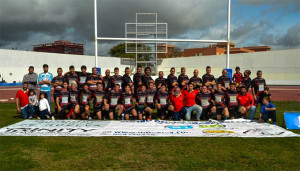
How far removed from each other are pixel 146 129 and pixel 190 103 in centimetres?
192

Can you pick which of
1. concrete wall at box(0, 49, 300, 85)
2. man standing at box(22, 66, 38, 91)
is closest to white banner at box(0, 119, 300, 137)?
man standing at box(22, 66, 38, 91)

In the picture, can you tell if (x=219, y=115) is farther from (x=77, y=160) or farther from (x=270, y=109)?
(x=77, y=160)

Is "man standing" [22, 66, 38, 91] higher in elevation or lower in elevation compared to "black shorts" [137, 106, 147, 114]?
higher

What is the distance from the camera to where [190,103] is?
6918 mm

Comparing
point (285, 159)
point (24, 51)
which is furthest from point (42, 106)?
point (24, 51)

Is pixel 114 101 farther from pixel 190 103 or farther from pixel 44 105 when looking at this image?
pixel 190 103

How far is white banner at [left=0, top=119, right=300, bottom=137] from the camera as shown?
5047 millimetres

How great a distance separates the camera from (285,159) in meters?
3.64

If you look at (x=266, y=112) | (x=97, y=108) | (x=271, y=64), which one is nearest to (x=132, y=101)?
(x=97, y=108)

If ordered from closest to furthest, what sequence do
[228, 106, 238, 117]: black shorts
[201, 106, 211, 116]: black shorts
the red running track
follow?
[228, 106, 238, 117]: black shorts, [201, 106, 211, 116]: black shorts, the red running track

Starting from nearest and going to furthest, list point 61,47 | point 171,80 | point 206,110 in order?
point 206,110 < point 171,80 < point 61,47

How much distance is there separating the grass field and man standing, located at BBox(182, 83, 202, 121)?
2.15 metres

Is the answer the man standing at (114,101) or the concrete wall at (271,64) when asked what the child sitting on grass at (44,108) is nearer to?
the man standing at (114,101)

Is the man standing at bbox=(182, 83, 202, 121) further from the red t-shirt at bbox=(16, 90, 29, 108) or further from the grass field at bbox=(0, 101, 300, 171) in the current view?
the red t-shirt at bbox=(16, 90, 29, 108)
